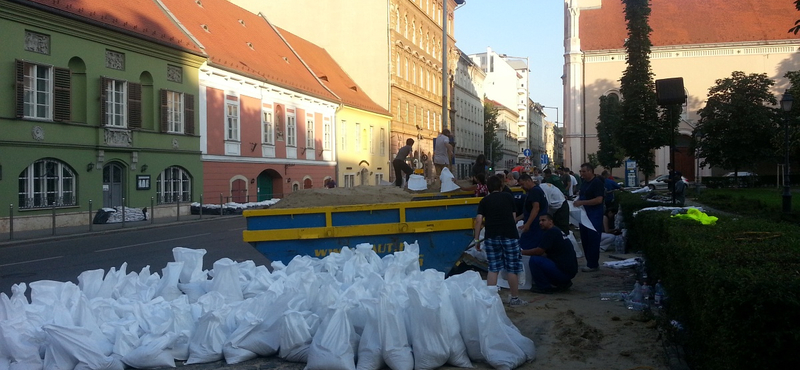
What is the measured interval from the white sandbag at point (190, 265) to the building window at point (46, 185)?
16.6 metres

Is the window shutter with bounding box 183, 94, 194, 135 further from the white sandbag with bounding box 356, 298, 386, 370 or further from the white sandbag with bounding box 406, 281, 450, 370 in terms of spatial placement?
the white sandbag with bounding box 406, 281, 450, 370

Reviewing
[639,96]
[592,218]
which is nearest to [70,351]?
[592,218]

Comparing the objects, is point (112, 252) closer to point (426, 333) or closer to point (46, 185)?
point (46, 185)

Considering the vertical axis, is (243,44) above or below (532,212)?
above

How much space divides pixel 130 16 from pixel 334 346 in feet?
80.0

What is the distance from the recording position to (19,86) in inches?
834

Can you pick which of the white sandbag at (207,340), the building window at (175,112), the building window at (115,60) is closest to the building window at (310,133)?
the building window at (175,112)

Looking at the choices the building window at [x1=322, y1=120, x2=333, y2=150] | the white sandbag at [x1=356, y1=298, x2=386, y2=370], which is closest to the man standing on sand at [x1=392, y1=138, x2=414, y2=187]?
the white sandbag at [x1=356, y1=298, x2=386, y2=370]

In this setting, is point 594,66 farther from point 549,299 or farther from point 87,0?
point 549,299

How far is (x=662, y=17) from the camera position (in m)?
65.4

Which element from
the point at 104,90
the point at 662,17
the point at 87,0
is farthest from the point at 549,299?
the point at 662,17

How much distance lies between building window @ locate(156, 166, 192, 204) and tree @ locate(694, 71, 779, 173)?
1170 inches

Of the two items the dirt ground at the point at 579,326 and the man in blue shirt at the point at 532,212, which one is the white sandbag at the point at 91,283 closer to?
the dirt ground at the point at 579,326

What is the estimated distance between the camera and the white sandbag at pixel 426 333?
5473 millimetres
